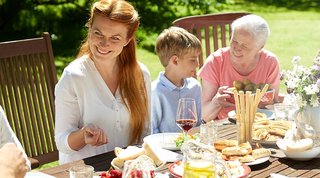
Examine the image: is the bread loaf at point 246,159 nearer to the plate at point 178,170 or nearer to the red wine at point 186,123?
the plate at point 178,170

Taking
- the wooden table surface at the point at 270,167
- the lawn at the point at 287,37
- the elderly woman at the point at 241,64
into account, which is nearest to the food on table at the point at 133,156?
the wooden table surface at the point at 270,167

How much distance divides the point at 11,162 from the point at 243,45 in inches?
87.5

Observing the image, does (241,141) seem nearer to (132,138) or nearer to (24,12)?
(132,138)

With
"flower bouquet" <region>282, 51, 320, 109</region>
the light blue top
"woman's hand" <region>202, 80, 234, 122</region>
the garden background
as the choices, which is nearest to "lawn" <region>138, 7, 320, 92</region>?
the garden background

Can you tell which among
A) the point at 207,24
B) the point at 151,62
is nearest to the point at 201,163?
the point at 207,24

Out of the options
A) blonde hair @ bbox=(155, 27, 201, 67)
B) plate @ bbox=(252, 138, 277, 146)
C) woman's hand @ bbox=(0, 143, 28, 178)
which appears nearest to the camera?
woman's hand @ bbox=(0, 143, 28, 178)

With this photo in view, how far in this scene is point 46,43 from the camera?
4035 millimetres

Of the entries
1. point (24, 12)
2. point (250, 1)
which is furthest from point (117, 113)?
point (250, 1)

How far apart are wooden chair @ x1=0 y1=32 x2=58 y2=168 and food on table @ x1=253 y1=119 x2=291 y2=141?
1359mm

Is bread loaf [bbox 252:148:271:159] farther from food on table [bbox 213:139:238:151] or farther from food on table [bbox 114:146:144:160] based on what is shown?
food on table [bbox 114:146:144:160]

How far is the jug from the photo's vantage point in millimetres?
2234

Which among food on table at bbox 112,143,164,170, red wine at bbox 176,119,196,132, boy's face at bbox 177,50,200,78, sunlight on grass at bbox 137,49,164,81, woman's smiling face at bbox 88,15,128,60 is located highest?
woman's smiling face at bbox 88,15,128,60

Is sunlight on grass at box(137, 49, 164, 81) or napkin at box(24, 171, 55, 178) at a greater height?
napkin at box(24, 171, 55, 178)

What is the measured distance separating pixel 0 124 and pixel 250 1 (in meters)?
12.1
